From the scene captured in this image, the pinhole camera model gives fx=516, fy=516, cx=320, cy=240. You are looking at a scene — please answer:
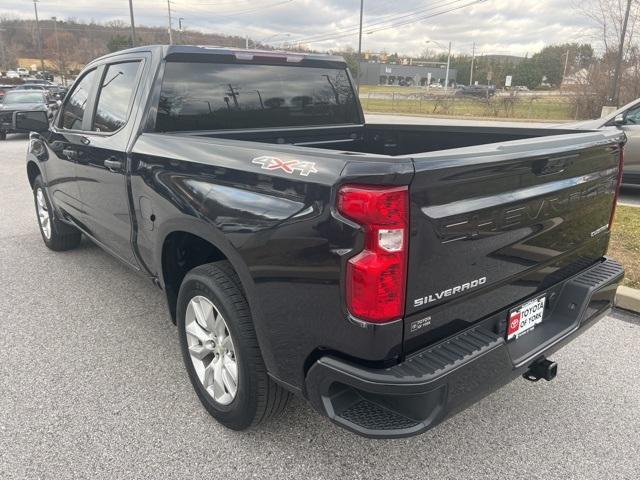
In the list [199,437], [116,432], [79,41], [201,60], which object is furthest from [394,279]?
[79,41]

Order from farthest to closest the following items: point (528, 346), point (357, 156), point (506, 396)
→ point (506, 396) → point (528, 346) → point (357, 156)

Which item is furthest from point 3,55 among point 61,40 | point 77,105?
point 77,105

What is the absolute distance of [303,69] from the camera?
12.7 feet

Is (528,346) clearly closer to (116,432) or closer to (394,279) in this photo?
(394,279)

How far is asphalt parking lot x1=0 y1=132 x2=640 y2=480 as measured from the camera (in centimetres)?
242

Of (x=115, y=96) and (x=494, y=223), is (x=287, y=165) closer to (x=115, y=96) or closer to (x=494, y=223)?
(x=494, y=223)

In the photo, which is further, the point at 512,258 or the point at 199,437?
the point at 199,437

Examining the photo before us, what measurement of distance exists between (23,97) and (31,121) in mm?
16576

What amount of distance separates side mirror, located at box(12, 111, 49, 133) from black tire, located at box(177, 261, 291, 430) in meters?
2.93

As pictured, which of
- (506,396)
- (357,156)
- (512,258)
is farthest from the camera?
(506,396)

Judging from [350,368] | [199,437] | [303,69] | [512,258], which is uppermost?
[303,69]

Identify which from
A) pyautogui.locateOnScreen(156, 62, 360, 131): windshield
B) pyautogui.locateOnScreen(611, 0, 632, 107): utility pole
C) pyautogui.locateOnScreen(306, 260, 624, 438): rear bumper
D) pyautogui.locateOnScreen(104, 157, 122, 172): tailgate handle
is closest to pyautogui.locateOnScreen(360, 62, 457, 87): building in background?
pyautogui.locateOnScreen(611, 0, 632, 107): utility pole

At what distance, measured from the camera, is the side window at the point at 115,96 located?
3.42 meters

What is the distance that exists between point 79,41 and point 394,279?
83035 mm
